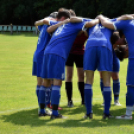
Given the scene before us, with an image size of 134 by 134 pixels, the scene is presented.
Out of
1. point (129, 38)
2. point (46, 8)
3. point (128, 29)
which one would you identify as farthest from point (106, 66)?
point (46, 8)

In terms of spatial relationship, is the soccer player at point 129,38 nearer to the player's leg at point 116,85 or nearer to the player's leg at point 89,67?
the player's leg at point 89,67

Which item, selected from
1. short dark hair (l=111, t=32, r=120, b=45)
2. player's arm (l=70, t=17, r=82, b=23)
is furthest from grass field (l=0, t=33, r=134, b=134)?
player's arm (l=70, t=17, r=82, b=23)

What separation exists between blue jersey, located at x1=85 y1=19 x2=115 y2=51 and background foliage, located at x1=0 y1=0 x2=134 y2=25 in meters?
40.0

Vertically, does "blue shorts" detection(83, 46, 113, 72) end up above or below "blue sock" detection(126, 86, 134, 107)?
above

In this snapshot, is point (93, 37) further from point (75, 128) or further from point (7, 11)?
point (7, 11)

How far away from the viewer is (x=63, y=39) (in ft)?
18.6

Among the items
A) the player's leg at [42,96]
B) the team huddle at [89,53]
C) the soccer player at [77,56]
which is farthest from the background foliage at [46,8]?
the player's leg at [42,96]

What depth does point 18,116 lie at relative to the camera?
19.2 feet

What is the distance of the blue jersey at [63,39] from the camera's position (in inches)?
221

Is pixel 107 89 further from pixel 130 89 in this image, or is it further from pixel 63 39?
pixel 63 39

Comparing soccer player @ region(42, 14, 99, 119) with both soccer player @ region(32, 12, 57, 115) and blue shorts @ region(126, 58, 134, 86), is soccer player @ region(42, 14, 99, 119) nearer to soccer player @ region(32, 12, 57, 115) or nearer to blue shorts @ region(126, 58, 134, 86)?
soccer player @ region(32, 12, 57, 115)

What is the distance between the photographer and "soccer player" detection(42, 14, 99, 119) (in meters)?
5.56

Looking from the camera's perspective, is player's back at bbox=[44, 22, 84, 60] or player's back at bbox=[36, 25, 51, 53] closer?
player's back at bbox=[44, 22, 84, 60]

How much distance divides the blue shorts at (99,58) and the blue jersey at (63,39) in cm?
41
